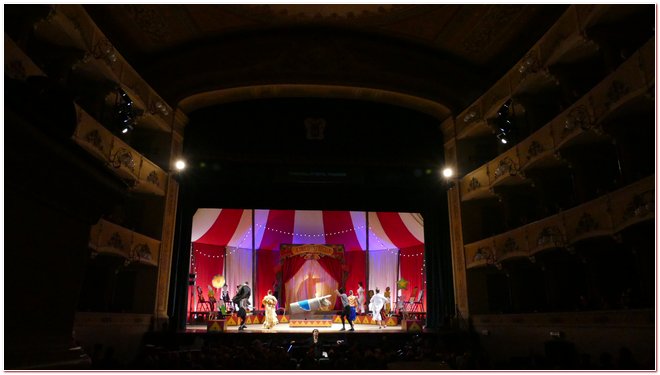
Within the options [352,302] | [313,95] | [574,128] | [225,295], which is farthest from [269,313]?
[574,128]

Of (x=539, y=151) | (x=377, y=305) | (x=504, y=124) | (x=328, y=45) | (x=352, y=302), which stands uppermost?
(x=328, y=45)

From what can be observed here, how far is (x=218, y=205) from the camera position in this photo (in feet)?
44.7

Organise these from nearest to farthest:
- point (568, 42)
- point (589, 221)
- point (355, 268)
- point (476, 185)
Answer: point (589, 221) → point (568, 42) → point (476, 185) → point (355, 268)

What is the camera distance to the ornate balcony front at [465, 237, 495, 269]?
1181 cm

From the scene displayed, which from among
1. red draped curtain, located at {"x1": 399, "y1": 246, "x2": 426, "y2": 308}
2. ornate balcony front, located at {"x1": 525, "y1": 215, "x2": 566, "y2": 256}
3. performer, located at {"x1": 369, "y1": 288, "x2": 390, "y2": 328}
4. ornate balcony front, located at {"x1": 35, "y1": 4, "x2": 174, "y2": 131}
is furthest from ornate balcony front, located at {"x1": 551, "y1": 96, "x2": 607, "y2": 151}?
ornate balcony front, located at {"x1": 35, "y1": 4, "x2": 174, "y2": 131}

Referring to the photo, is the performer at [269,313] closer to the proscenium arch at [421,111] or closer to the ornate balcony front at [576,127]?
the proscenium arch at [421,111]

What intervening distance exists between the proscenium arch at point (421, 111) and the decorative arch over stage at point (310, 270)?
5289 mm

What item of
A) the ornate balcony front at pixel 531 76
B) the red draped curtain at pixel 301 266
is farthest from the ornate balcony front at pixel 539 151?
the red draped curtain at pixel 301 266

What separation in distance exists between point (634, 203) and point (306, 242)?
12942 millimetres

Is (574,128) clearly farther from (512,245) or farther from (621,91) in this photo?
(512,245)

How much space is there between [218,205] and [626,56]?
10789mm

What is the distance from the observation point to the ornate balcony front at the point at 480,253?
11812 mm

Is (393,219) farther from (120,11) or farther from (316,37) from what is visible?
(120,11)

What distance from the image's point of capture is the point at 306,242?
18734mm
